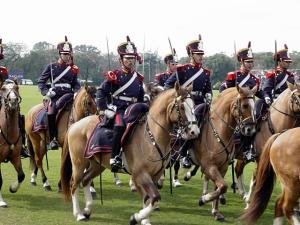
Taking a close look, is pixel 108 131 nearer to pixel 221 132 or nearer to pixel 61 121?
pixel 221 132

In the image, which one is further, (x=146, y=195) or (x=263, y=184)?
(x=146, y=195)

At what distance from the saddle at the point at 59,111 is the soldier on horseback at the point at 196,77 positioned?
3.55 metres

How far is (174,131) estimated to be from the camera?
8.98m

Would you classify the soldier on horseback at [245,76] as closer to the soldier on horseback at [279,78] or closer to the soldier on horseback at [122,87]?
the soldier on horseback at [279,78]

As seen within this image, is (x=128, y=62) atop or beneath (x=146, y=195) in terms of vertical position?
atop

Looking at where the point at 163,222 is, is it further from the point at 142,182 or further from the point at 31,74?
the point at 31,74

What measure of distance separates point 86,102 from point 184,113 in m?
5.14

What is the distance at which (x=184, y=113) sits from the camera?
8656 millimetres

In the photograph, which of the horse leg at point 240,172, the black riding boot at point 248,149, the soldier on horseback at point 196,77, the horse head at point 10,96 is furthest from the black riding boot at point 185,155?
the horse head at point 10,96

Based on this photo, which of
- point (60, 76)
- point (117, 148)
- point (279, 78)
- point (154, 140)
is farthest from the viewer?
point (60, 76)

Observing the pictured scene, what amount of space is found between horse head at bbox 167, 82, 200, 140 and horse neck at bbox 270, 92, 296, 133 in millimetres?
3075

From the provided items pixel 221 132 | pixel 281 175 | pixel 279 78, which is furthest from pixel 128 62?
pixel 279 78

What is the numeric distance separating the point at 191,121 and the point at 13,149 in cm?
503

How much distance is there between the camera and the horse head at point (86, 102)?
13.2 m
